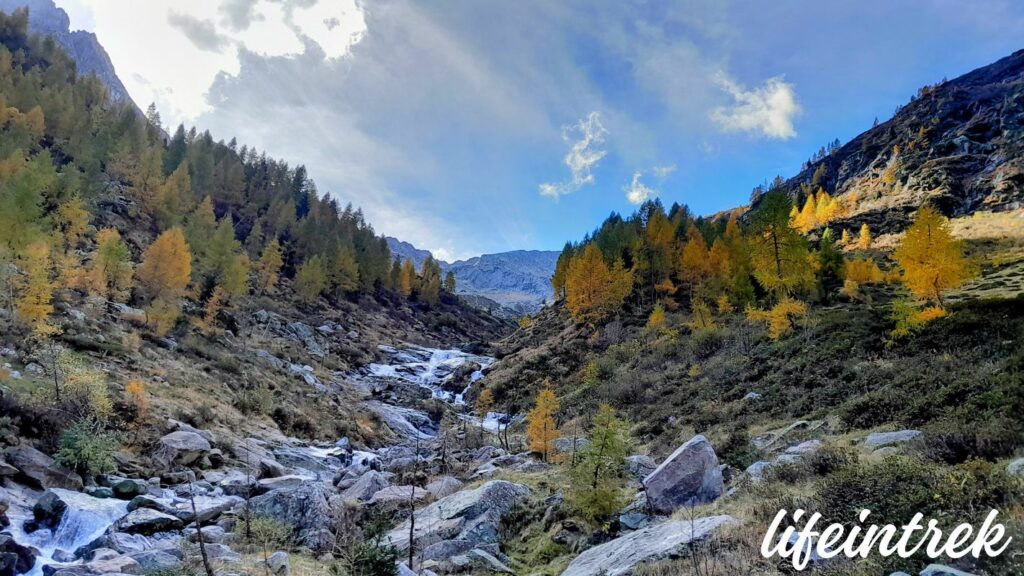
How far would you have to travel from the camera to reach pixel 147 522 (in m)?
14.4

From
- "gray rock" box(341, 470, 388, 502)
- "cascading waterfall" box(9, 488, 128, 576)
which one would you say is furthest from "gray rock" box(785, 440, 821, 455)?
"cascading waterfall" box(9, 488, 128, 576)

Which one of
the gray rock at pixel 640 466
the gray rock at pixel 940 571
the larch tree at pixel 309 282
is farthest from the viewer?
the larch tree at pixel 309 282

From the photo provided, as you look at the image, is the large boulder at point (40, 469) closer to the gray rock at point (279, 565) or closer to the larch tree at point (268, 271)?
the gray rock at point (279, 565)

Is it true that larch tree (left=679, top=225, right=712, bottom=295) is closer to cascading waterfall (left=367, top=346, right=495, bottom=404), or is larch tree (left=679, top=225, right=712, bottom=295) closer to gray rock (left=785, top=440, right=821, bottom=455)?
cascading waterfall (left=367, top=346, right=495, bottom=404)

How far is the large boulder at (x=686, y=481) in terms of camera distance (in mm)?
12781

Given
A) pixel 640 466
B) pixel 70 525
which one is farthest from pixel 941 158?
pixel 70 525

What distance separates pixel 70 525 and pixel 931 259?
47110mm

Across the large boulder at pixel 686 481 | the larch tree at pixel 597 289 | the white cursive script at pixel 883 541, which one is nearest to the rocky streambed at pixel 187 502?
the large boulder at pixel 686 481

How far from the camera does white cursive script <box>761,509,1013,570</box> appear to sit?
584 centimetres

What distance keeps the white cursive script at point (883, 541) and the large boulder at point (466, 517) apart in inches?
355

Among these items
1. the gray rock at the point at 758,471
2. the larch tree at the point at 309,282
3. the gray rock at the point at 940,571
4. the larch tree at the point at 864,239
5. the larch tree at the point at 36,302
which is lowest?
the gray rock at the point at 758,471

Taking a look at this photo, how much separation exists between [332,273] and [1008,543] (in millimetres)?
95973

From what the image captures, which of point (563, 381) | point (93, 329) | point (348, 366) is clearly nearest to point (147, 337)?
point (93, 329)

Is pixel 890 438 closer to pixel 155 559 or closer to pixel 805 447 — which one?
pixel 805 447
